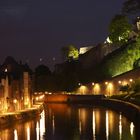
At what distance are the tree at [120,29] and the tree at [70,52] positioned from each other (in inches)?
754

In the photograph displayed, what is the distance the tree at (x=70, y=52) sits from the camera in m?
120

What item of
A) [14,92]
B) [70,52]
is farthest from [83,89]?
[14,92]

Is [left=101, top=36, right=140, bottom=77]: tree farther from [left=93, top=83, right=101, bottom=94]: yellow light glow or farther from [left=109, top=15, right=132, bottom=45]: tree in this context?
[left=93, top=83, right=101, bottom=94]: yellow light glow

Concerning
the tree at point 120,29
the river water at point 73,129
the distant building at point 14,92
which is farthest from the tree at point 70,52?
the river water at point 73,129

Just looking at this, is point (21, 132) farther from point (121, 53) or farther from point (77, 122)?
point (121, 53)

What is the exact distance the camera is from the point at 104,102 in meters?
70.7

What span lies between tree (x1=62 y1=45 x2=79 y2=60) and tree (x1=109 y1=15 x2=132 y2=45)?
19152 mm

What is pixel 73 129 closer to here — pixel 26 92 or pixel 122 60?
pixel 26 92

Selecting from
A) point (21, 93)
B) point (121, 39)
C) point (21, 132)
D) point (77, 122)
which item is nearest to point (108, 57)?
point (121, 39)

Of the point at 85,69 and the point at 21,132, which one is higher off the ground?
the point at 85,69

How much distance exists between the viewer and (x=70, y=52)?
121000 millimetres

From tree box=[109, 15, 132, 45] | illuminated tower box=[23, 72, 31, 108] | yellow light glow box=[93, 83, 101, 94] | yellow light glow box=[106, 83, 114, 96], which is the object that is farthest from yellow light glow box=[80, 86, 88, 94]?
illuminated tower box=[23, 72, 31, 108]

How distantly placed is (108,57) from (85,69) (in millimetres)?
7092

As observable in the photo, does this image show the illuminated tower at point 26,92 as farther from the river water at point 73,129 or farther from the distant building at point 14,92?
the river water at point 73,129
